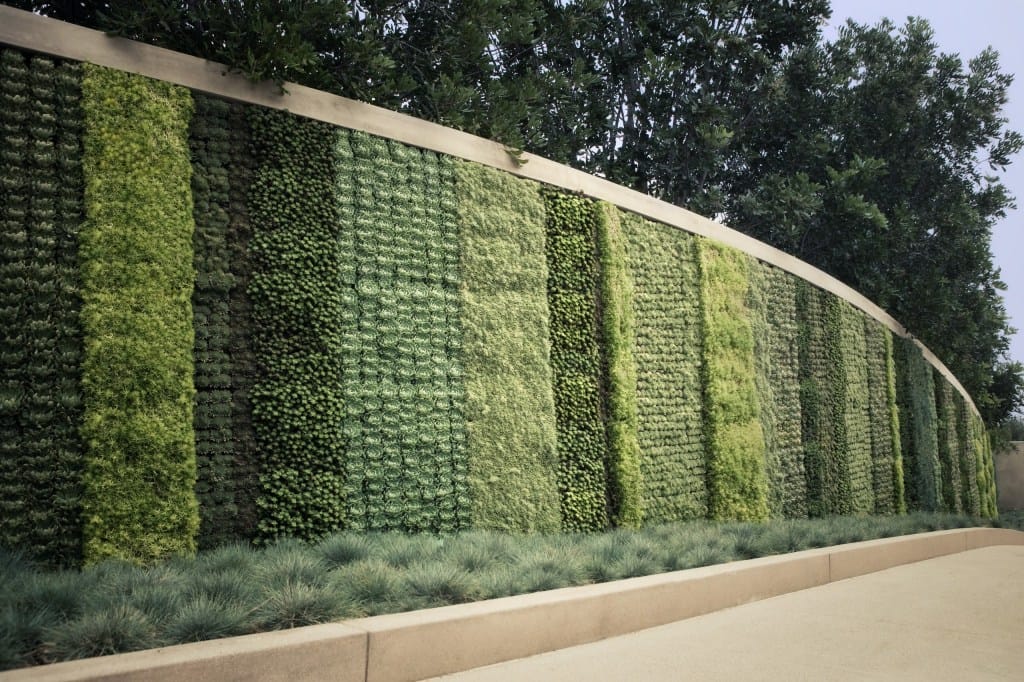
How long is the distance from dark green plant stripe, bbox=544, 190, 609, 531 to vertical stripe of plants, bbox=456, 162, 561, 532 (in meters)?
0.19

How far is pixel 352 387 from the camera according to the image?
301 inches

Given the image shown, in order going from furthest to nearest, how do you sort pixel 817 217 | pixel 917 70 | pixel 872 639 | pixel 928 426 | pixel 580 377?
pixel 917 70 → pixel 817 217 → pixel 928 426 → pixel 580 377 → pixel 872 639

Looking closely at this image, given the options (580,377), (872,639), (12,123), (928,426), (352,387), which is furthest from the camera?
(928,426)

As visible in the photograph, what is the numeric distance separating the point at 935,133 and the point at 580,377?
62.8 feet

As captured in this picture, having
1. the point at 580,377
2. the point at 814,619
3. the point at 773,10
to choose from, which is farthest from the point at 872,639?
the point at 773,10

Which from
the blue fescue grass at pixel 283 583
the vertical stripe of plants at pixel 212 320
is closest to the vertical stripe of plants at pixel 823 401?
the blue fescue grass at pixel 283 583

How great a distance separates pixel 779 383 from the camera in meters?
13.5

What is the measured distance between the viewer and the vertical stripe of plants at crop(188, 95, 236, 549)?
680 centimetres

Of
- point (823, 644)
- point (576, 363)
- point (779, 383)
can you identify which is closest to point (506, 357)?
point (576, 363)

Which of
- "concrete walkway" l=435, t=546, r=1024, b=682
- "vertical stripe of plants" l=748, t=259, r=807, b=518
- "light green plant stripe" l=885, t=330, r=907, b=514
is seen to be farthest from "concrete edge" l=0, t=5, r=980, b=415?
"light green plant stripe" l=885, t=330, r=907, b=514

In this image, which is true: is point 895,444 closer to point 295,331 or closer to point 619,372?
point 619,372

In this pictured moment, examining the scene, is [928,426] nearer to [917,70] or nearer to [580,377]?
[917,70]

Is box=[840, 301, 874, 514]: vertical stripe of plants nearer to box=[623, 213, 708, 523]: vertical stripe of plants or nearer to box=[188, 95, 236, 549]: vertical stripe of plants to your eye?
box=[623, 213, 708, 523]: vertical stripe of plants

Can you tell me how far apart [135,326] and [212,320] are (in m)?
0.64
